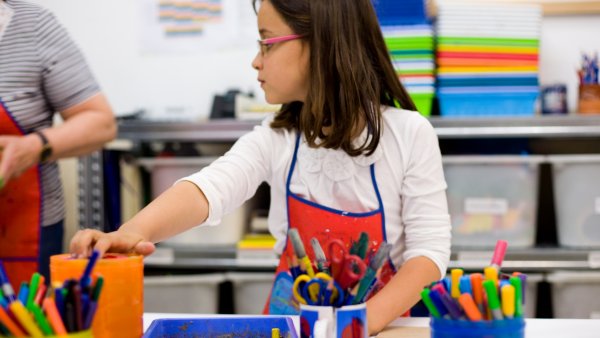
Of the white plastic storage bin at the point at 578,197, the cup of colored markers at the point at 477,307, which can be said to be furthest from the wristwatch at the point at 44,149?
the white plastic storage bin at the point at 578,197

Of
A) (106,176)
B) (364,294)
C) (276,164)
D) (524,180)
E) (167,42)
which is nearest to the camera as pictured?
(364,294)

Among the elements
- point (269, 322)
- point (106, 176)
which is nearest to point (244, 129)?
point (106, 176)

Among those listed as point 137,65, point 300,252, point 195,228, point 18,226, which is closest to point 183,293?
point 195,228

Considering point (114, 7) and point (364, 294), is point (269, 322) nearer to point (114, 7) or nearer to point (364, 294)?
point (364, 294)

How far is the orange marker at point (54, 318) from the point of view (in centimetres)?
64

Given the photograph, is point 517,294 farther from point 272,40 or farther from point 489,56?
point 489,56

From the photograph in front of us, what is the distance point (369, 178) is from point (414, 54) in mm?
973

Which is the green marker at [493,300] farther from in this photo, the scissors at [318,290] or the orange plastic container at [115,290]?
the orange plastic container at [115,290]

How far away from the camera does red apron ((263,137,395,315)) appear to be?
1.28 m

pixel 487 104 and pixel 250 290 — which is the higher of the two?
pixel 487 104

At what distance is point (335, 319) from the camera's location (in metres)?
0.77

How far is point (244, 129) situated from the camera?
7.14 feet

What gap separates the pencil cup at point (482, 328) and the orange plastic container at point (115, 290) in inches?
15.5

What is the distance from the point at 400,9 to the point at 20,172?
4.12 ft
